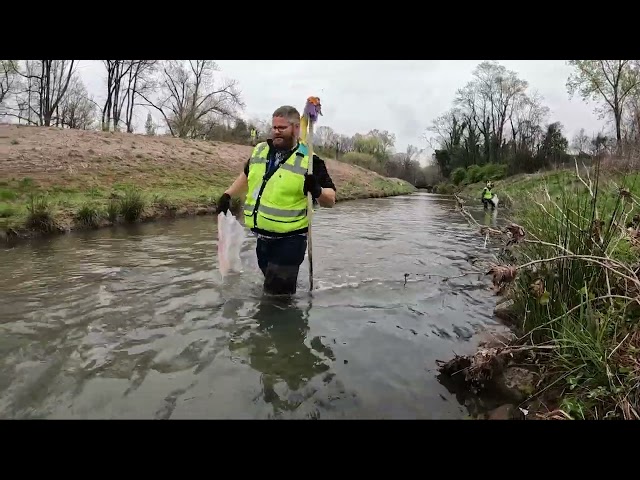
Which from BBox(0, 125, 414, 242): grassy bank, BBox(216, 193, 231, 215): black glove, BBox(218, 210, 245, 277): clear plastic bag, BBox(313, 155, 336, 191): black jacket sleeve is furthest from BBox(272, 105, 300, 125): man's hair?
BBox(0, 125, 414, 242): grassy bank

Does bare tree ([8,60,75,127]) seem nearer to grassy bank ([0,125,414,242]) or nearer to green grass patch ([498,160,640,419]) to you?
grassy bank ([0,125,414,242])

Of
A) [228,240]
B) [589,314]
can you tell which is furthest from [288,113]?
[589,314]

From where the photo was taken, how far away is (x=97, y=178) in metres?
16.2

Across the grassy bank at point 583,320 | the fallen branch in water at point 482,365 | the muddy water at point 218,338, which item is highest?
the grassy bank at point 583,320

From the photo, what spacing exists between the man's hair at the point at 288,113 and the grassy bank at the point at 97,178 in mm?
7544

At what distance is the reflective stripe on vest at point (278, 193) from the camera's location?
15.0ft

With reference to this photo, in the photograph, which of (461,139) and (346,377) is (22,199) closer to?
(346,377)

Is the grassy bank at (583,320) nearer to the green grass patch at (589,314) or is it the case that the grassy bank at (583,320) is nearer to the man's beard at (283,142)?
the green grass patch at (589,314)

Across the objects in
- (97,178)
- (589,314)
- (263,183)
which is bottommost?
(589,314)

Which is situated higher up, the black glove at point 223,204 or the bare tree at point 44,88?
the bare tree at point 44,88

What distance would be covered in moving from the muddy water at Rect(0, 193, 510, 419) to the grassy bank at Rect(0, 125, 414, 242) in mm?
2671

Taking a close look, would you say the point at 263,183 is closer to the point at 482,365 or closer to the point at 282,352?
A: the point at 282,352

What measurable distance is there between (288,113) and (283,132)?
0.74 feet

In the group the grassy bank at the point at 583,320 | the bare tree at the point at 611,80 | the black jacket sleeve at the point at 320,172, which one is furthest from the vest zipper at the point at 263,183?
the bare tree at the point at 611,80
